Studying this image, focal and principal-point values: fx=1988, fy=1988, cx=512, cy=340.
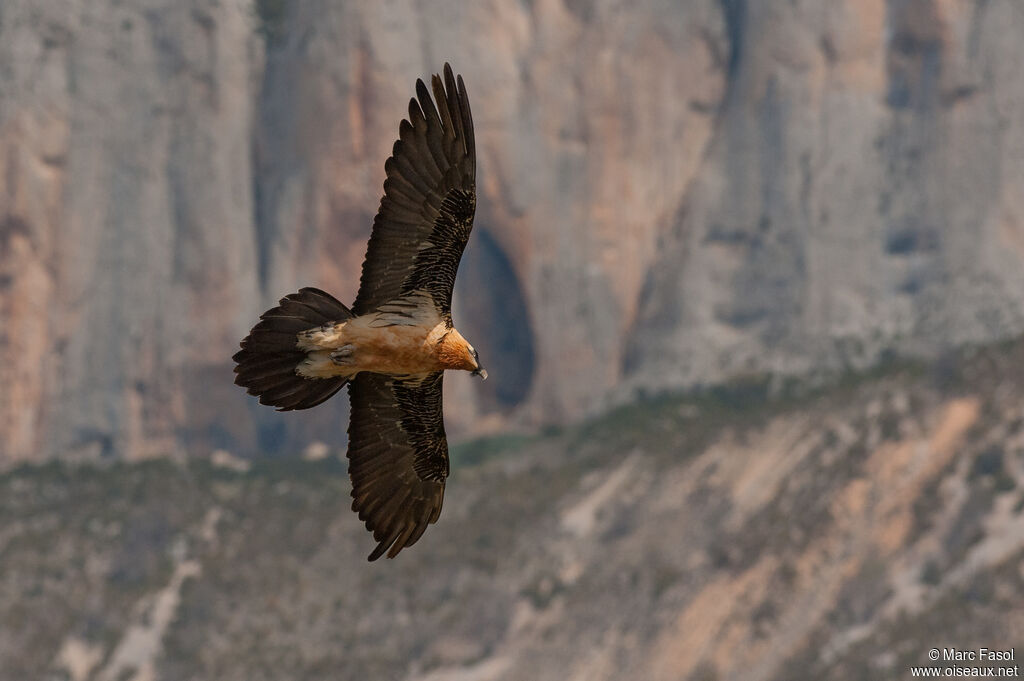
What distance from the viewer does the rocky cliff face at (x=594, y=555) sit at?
58531 millimetres

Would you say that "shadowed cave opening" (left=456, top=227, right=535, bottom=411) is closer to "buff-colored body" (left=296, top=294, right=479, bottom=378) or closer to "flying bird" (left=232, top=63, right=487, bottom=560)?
"flying bird" (left=232, top=63, right=487, bottom=560)

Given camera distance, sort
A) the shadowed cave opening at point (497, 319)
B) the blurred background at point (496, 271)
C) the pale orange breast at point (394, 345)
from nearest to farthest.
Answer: the pale orange breast at point (394, 345) → the blurred background at point (496, 271) → the shadowed cave opening at point (497, 319)

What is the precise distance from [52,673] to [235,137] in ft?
78.8

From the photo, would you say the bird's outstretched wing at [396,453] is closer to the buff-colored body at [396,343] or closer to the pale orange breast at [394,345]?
the buff-colored body at [396,343]

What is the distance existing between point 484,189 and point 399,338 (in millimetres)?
59020

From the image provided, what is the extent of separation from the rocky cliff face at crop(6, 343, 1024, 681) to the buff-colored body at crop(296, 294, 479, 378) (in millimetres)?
37283

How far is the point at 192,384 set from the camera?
78.4 metres

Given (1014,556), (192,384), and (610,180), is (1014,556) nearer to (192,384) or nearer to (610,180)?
(610,180)

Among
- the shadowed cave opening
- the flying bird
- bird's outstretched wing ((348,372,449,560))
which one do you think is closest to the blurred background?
the shadowed cave opening

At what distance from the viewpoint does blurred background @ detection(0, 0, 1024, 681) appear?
2670 inches

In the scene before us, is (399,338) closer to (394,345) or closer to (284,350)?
(394,345)

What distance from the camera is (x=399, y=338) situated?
704 inches

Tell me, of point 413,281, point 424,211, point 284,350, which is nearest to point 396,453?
point 413,281

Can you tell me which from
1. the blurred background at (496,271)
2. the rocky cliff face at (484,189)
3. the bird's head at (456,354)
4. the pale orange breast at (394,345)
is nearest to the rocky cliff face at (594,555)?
the blurred background at (496,271)
